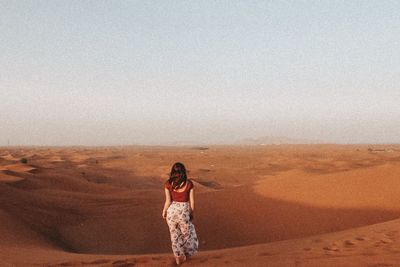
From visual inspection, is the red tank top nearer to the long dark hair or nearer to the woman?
the woman

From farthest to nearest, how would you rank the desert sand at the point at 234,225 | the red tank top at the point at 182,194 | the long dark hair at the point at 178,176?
1. the desert sand at the point at 234,225
2. the red tank top at the point at 182,194
3. the long dark hair at the point at 178,176

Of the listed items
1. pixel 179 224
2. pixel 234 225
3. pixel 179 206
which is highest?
pixel 179 206

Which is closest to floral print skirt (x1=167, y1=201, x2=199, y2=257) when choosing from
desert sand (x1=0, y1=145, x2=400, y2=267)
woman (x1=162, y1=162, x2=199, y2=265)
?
woman (x1=162, y1=162, x2=199, y2=265)

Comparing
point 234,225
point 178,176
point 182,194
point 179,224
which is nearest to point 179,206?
point 182,194

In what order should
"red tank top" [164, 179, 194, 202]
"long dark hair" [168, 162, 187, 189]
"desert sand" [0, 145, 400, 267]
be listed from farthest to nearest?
"desert sand" [0, 145, 400, 267]
"red tank top" [164, 179, 194, 202]
"long dark hair" [168, 162, 187, 189]

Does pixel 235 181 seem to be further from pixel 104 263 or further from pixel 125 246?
pixel 104 263

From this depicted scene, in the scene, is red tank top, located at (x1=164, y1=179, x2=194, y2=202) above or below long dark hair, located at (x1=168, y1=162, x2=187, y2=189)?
below

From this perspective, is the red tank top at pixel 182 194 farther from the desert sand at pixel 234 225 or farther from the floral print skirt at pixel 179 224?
the desert sand at pixel 234 225

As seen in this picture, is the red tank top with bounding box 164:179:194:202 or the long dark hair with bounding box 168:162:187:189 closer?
the long dark hair with bounding box 168:162:187:189

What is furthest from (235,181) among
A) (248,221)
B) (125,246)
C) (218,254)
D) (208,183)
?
(218,254)

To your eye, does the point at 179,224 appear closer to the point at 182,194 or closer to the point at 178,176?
the point at 182,194

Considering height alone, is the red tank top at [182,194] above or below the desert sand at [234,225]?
above

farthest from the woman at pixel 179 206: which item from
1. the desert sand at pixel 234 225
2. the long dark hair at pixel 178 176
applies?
the desert sand at pixel 234 225

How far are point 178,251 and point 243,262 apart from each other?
1.01 m
